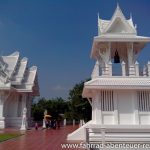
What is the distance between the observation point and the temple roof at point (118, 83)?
14.4 m

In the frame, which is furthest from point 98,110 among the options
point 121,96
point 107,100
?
point 121,96

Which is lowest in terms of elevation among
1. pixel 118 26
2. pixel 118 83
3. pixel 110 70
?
pixel 118 83

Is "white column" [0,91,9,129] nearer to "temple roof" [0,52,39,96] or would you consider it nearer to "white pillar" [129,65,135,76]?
"temple roof" [0,52,39,96]

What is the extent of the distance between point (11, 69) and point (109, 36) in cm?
2179

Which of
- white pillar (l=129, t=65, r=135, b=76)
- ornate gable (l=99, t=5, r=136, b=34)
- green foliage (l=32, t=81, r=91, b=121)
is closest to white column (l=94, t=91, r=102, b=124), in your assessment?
white pillar (l=129, t=65, r=135, b=76)

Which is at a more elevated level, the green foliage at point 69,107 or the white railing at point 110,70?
the white railing at point 110,70

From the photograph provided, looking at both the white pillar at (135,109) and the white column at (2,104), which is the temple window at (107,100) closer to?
the white pillar at (135,109)

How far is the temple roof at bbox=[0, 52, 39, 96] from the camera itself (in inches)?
1297

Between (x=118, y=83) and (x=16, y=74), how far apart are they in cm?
2332

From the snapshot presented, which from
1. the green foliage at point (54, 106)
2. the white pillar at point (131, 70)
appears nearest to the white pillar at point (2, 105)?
the white pillar at point (131, 70)

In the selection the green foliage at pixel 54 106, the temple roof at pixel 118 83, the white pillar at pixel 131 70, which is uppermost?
the white pillar at pixel 131 70

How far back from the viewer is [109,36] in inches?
640

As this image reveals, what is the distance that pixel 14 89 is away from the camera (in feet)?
107

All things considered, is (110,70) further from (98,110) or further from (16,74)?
A: (16,74)
